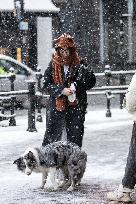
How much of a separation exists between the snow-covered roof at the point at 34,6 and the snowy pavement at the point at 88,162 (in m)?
13.7

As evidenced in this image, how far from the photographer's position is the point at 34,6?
31031 millimetres

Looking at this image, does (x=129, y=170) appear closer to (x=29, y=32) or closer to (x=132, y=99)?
(x=132, y=99)

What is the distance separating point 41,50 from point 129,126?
681 inches

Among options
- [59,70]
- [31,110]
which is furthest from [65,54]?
[31,110]

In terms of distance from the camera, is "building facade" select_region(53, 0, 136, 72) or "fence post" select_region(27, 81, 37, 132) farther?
"building facade" select_region(53, 0, 136, 72)

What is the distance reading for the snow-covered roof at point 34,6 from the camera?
3023 centimetres

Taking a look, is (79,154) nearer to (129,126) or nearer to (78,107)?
(78,107)

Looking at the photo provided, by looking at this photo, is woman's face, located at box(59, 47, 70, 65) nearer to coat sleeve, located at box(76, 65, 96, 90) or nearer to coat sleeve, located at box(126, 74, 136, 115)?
coat sleeve, located at box(76, 65, 96, 90)

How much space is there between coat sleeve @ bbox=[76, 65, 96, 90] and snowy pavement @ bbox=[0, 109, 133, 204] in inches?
46.3

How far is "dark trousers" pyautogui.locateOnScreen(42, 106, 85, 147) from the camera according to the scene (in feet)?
29.5

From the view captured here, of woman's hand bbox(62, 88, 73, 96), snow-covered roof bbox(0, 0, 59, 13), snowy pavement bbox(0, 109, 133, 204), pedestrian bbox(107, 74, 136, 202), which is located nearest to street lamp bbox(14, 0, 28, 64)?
snow-covered roof bbox(0, 0, 59, 13)

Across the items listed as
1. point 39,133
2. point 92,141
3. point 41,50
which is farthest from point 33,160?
point 41,50

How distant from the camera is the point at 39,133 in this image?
13961mm

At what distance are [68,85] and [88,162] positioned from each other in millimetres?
1820
